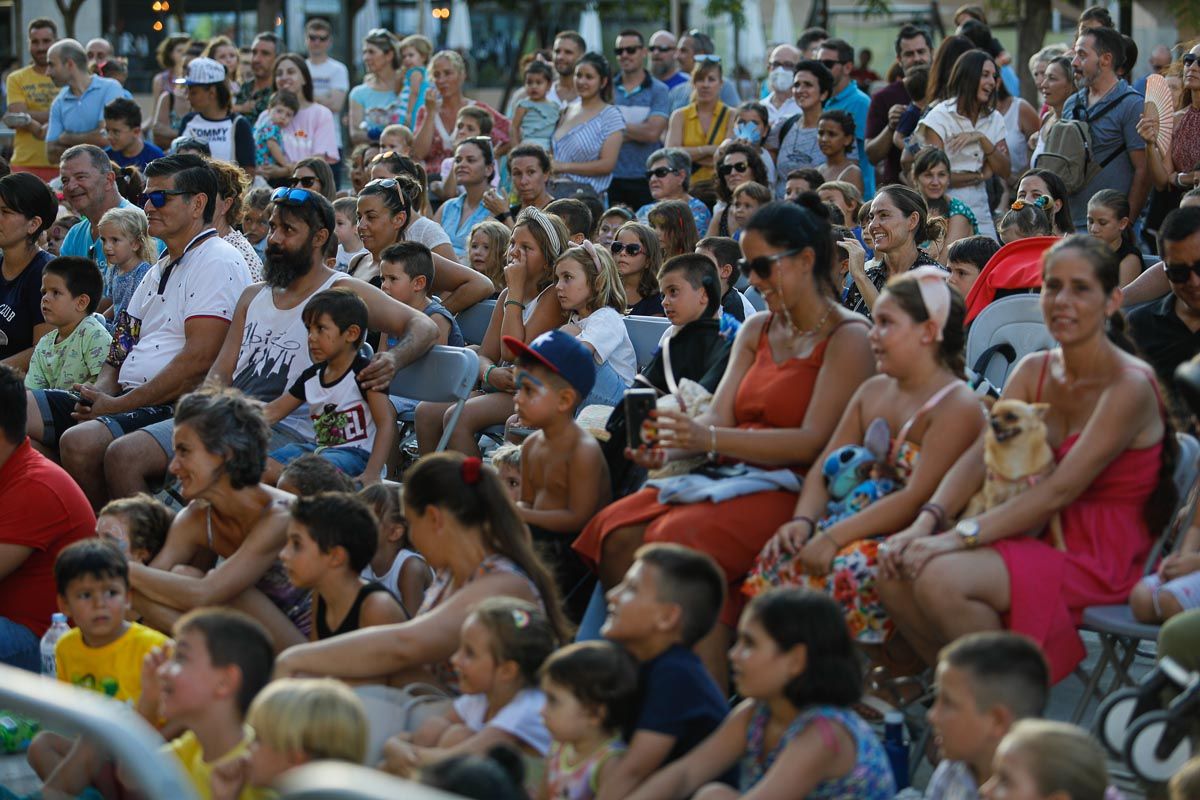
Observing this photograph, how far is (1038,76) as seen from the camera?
34.5ft

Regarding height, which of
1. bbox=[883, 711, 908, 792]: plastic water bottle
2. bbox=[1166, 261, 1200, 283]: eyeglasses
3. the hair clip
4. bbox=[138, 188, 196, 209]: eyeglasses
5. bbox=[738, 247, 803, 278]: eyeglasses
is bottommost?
bbox=[883, 711, 908, 792]: plastic water bottle

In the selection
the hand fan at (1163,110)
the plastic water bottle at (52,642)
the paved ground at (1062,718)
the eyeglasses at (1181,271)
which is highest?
the hand fan at (1163,110)

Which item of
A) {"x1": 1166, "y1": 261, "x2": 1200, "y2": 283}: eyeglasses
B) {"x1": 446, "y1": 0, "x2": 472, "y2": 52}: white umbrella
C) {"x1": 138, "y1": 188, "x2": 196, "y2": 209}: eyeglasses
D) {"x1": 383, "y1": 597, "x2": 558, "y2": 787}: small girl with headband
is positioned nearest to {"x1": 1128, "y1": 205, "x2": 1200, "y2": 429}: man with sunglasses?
{"x1": 1166, "y1": 261, "x2": 1200, "y2": 283}: eyeglasses

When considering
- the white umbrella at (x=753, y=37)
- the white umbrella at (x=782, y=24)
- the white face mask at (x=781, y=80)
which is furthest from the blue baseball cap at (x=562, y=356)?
the white umbrella at (x=753, y=37)

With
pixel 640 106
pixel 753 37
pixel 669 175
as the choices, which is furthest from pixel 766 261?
pixel 753 37

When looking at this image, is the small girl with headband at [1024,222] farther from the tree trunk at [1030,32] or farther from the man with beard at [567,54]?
the tree trunk at [1030,32]

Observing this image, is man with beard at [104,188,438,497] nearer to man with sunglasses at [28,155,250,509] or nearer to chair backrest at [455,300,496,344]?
man with sunglasses at [28,155,250,509]

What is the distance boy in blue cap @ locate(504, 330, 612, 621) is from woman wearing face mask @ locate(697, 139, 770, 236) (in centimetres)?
396

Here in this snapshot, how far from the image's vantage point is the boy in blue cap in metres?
5.30

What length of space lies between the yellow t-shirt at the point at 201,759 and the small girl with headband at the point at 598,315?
112 inches

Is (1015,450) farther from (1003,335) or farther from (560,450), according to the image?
(1003,335)

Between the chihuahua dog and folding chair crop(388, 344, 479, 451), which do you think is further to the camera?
folding chair crop(388, 344, 479, 451)

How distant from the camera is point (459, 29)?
2638 cm

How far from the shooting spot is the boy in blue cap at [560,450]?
209 inches
